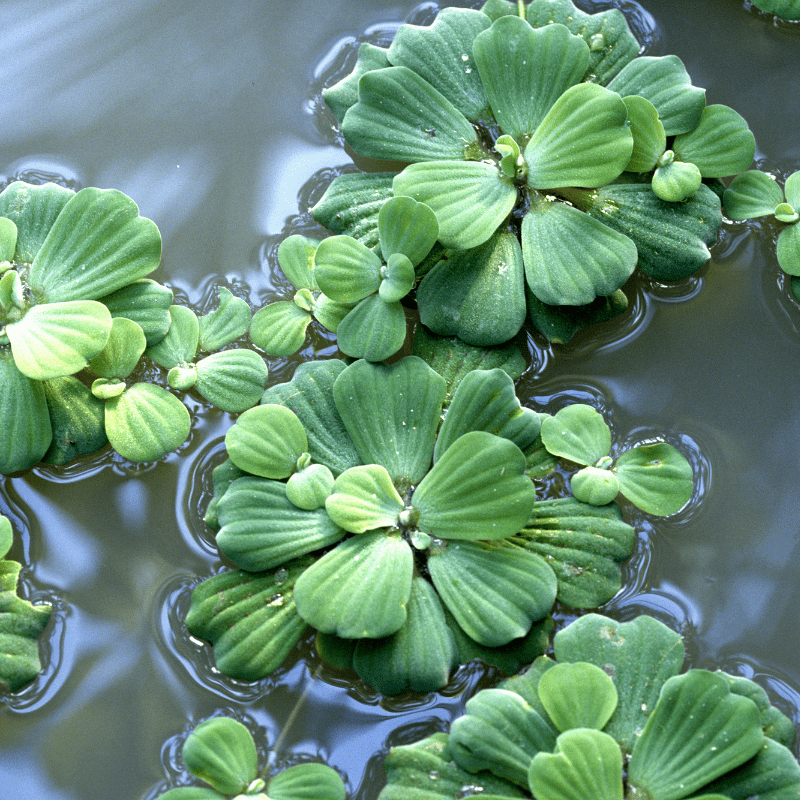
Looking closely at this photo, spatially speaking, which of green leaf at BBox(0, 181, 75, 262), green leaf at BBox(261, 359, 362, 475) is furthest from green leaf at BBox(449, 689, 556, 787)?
green leaf at BBox(0, 181, 75, 262)

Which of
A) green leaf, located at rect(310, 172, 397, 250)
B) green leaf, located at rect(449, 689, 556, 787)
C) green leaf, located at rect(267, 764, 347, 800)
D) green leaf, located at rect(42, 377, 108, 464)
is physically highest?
green leaf, located at rect(310, 172, 397, 250)

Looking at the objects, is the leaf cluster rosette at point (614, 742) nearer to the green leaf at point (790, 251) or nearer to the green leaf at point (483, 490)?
the green leaf at point (483, 490)

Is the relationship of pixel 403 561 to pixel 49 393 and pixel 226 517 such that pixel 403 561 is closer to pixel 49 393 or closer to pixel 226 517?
pixel 226 517

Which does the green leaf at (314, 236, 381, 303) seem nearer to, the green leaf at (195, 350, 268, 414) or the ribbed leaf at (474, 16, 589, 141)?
the green leaf at (195, 350, 268, 414)

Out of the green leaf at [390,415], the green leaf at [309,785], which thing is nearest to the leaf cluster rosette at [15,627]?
the green leaf at [309,785]

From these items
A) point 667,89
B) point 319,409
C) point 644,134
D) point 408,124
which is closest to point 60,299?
point 319,409

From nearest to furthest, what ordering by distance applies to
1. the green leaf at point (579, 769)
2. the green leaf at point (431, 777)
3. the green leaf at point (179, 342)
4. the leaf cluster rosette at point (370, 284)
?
the green leaf at point (579, 769)
the green leaf at point (431, 777)
the leaf cluster rosette at point (370, 284)
the green leaf at point (179, 342)

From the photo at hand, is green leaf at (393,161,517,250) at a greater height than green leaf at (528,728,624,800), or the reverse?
green leaf at (393,161,517,250)
